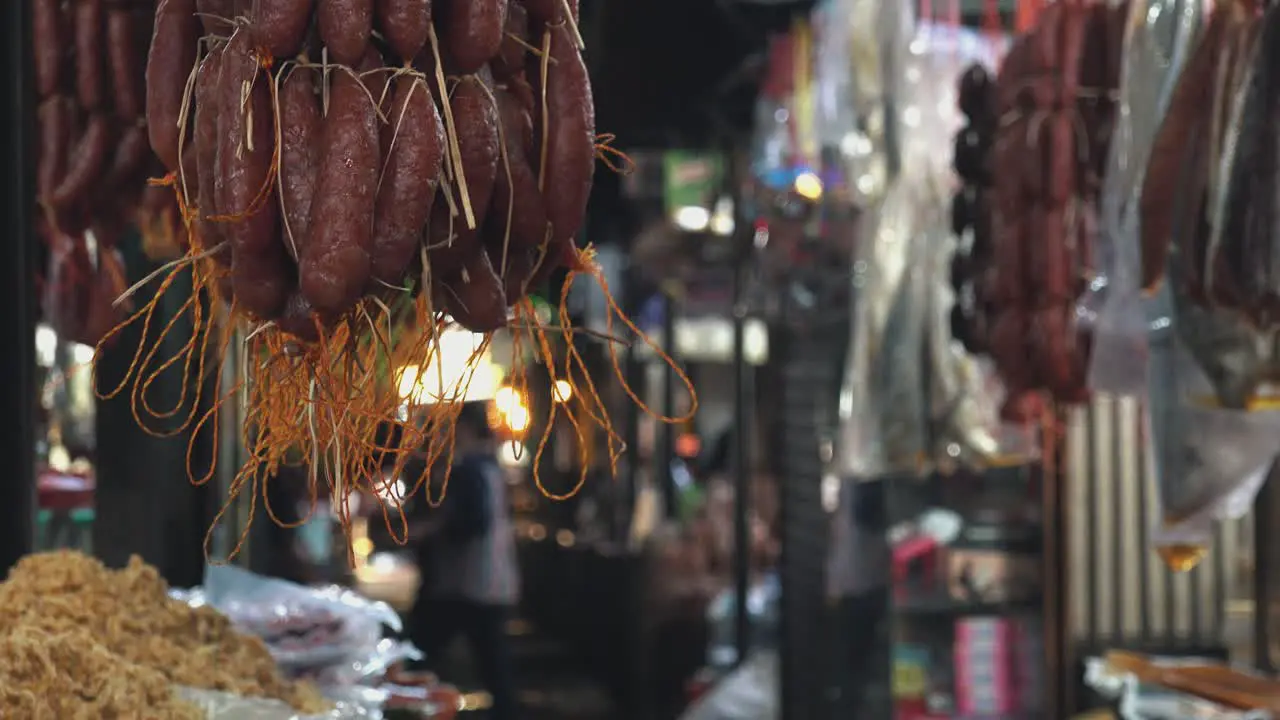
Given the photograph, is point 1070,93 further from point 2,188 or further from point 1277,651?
point 2,188

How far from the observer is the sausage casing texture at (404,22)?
5.14ft

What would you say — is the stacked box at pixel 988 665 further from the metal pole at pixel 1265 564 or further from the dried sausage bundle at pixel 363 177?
the dried sausage bundle at pixel 363 177

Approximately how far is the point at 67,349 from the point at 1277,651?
3924 millimetres

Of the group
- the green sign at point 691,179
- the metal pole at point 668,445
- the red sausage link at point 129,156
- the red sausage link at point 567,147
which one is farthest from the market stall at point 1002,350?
the red sausage link at point 129,156

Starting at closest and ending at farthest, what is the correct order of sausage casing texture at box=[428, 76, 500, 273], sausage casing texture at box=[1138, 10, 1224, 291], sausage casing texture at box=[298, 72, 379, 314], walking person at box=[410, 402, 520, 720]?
sausage casing texture at box=[298, 72, 379, 314] → sausage casing texture at box=[428, 76, 500, 273] → sausage casing texture at box=[1138, 10, 1224, 291] → walking person at box=[410, 402, 520, 720]

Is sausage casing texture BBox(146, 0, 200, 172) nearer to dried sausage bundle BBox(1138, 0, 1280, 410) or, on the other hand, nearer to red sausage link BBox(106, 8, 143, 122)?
red sausage link BBox(106, 8, 143, 122)

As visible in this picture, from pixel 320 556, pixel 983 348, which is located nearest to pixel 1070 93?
pixel 983 348

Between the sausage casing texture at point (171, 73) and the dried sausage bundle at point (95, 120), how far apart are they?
902 millimetres

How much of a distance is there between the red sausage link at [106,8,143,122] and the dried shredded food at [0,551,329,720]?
847 millimetres

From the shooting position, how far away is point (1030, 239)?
12.4 ft

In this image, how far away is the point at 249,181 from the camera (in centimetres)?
156

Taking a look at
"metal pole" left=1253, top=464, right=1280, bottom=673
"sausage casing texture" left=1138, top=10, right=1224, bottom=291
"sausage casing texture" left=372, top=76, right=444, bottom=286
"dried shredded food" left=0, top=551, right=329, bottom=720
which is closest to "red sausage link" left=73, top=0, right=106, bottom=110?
"dried shredded food" left=0, top=551, right=329, bottom=720

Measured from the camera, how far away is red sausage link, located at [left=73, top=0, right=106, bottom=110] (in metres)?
2.62

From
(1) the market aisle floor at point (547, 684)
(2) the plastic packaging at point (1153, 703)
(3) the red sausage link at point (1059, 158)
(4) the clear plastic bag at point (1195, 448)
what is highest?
(3) the red sausage link at point (1059, 158)
